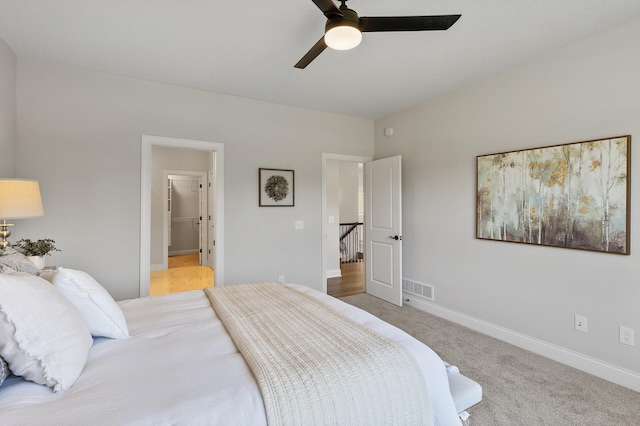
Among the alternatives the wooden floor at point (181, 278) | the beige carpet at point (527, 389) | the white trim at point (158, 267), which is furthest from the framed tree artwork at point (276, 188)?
the white trim at point (158, 267)

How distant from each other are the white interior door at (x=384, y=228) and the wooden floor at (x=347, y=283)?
0.34 m

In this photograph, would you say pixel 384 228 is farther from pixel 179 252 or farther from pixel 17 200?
pixel 179 252

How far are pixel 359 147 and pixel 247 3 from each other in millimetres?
2874

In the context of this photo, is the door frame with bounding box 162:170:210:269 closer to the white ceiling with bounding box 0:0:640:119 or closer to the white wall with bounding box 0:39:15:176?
the white ceiling with bounding box 0:0:640:119

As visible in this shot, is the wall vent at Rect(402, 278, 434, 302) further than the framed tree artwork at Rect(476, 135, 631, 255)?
Yes

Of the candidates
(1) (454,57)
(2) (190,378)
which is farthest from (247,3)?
(2) (190,378)

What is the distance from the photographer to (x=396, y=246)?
4066 millimetres

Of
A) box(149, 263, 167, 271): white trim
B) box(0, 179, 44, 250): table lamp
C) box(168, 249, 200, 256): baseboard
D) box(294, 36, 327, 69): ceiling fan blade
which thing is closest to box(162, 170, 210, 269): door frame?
box(149, 263, 167, 271): white trim

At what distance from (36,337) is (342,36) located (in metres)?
1.92

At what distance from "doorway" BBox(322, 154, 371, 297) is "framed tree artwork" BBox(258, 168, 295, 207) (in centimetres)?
52

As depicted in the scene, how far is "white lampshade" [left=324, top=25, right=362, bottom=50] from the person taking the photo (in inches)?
65.3

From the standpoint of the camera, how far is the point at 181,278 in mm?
5570

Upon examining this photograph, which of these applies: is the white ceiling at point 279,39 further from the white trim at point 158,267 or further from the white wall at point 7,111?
the white trim at point 158,267

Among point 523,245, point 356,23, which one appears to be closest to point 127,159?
point 356,23
